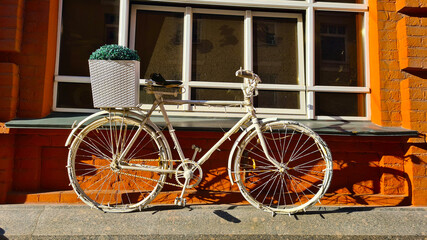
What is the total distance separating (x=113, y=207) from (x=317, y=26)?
3153 millimetres

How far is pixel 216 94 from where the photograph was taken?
3777mm

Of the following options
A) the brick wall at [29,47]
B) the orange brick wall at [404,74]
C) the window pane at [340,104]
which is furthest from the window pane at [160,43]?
the orange brick wall at [404,74]

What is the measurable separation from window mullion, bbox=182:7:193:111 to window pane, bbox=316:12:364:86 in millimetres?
1577

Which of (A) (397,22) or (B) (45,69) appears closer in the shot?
(B) (45,69)

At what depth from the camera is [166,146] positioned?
2.99 meters

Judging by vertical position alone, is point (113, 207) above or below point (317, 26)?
below

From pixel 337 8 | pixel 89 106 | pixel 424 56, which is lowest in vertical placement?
pixel 89 106

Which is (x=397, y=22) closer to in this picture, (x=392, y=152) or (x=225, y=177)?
(x=392, y=152)

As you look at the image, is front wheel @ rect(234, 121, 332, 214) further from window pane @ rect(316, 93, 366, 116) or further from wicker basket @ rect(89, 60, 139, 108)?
wicker basket @ rect(89, 60, 139, 108)

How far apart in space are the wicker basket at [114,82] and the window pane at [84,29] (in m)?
1.03

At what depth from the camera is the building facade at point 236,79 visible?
3277mm

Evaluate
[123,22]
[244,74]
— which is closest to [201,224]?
[244,74]

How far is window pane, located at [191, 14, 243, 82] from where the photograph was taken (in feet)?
12.6

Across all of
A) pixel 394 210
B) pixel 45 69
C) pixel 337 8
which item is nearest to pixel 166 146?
pixel 45 69
